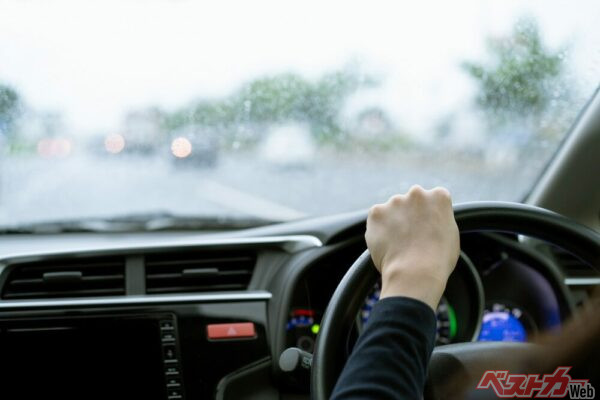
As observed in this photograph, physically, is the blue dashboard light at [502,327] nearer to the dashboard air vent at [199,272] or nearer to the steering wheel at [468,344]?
the dashboard air vent at [199,272]

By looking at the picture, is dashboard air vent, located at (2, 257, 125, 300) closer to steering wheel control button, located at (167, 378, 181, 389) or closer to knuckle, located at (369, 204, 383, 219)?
steering wheel control button, located at (167, 378, 181, 389)

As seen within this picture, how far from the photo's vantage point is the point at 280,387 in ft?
8.55

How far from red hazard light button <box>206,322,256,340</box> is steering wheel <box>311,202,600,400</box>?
113 cm

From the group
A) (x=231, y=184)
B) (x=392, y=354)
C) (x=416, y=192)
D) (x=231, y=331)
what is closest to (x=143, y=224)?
(x=231, y=184)

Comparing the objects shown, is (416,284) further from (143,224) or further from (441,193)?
(143,224)

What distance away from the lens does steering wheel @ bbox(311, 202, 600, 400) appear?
4.77ft

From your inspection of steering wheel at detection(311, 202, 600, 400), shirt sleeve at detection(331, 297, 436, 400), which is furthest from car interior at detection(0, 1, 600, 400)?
shirt sleeve at detection(331, 297, 436, 400)

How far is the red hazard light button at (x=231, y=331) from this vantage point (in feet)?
8.63

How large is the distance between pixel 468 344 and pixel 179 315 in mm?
1271

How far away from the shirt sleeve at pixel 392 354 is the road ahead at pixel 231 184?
1961 millimetres

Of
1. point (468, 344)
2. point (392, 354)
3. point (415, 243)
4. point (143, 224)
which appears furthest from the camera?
point (143, 224)

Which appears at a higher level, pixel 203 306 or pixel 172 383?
pixel 203 306

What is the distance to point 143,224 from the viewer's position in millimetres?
3227

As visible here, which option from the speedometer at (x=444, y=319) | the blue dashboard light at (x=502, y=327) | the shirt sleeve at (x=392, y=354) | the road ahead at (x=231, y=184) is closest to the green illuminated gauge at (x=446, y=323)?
the speedometer at (x=444, y=319)
